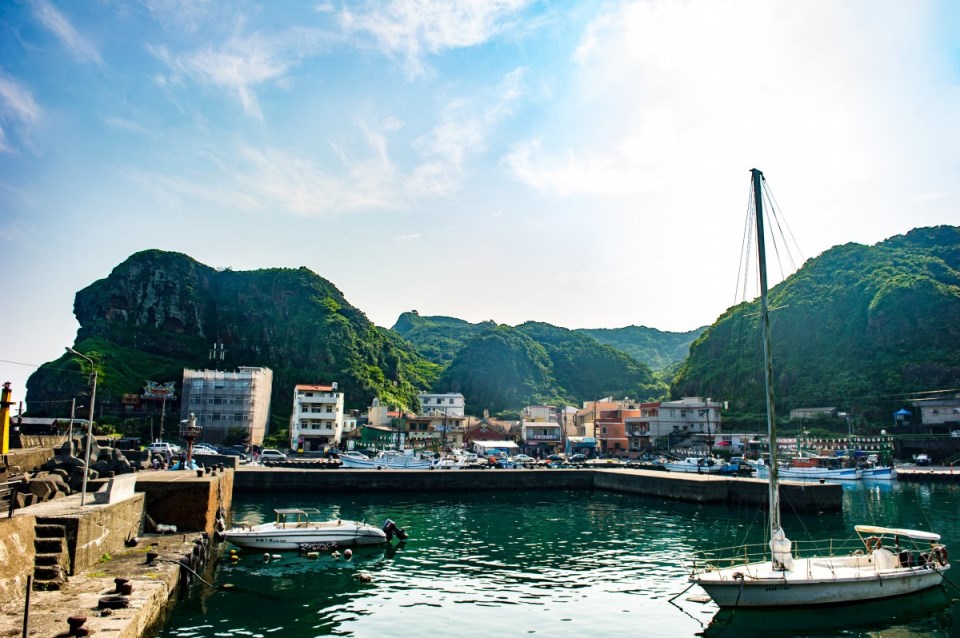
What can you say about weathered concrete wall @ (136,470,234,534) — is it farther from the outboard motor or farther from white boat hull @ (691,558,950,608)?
white boat hull @ (691,558,950,608)

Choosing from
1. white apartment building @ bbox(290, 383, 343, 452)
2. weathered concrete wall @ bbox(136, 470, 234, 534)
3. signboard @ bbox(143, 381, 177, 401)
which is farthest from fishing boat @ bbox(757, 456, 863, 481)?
signboard @ bbox(143, 381, 177, 401)

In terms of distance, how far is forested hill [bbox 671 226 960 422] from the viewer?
10312cm

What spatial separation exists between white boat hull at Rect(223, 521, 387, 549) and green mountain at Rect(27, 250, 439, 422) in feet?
320

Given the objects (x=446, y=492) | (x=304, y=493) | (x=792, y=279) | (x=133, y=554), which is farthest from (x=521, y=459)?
(x=792, y=279)

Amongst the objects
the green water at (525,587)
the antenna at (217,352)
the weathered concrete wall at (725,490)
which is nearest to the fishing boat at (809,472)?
the weathered concrete wall at (725,490)

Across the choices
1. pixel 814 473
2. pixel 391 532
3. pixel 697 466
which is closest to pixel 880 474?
pixel 814 473

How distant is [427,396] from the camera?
143125mm

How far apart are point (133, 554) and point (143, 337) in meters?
135

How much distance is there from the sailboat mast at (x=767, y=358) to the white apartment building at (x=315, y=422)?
85987 millimetres

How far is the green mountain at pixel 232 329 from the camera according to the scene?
439 ft

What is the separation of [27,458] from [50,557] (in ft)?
71.9

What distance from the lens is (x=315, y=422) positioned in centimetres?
10088

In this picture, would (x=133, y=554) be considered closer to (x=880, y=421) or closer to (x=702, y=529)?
(x=702, y=529)

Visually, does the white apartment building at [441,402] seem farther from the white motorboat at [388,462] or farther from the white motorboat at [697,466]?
the white motorboat at [697,466]
